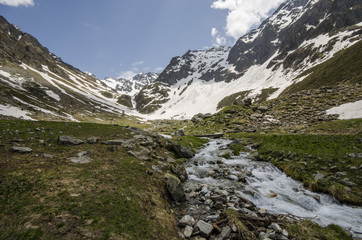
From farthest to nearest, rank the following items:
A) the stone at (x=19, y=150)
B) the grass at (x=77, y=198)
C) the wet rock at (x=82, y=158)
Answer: the wet rock at (x=82, y=158)
the stone at (x=19, y=150)
the grass at (x=77, y=198)

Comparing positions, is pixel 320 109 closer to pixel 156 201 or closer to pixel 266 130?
pixel 266 130

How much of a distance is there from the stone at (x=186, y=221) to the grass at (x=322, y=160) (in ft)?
33.5

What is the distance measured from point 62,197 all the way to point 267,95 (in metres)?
152

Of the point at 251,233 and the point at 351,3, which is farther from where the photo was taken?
the point at 351,3

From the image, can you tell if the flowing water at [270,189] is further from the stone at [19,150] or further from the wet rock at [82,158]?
the stone at [19,150]

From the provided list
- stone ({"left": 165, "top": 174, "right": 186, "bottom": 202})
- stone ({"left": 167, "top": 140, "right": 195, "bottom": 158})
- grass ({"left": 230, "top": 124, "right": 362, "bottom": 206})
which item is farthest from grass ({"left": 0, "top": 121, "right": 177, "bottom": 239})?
grass ({"left": 230, "top": 124, "right": 362, "bottom": 206})

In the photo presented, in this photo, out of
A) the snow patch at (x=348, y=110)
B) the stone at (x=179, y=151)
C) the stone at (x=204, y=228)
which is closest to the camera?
the stone at (x=204, y=228)

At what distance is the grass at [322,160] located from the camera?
11598 mm

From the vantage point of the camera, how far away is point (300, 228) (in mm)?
8539

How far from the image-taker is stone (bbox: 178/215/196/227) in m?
9.16

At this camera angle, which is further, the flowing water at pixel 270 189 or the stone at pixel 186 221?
the flowing water at pixel 270 189

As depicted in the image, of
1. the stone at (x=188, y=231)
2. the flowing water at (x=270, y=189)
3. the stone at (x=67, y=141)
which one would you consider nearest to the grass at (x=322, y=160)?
the flowing water at (x=270, y=189)

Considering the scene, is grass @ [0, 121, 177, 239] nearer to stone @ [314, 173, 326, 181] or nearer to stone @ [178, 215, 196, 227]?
stone @ [178, 215, 196, 227]

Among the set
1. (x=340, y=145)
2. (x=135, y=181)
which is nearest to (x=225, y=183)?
(x=135, y=181)
